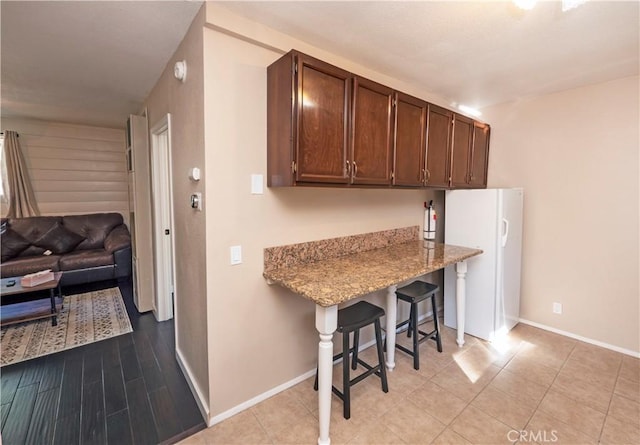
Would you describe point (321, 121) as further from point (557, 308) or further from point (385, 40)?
point (557, 308)

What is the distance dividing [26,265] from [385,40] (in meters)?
4.98

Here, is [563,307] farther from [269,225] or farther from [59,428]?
[59,428]

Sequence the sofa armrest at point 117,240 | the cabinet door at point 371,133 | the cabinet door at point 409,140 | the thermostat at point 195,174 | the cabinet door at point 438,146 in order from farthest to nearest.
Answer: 1. the sofa armrest at point 117,240
2. the cabinet door at point 438,146
3. the cabinet door at point 409,140
4. the cabinet door at point 371,133
5. the thermostat at point 195,174

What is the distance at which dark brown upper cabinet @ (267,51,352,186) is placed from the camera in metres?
1.63

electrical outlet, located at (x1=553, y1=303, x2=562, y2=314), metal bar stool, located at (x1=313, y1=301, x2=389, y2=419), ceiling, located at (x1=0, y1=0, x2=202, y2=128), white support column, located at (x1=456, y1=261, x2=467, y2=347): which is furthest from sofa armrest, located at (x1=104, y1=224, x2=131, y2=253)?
electrical outlet, located at (x1=553, y1=303, x2=562, y2=314)

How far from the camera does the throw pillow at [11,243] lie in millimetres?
3949

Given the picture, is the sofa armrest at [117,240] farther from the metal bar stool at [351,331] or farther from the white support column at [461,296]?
the white support column at [461,296]

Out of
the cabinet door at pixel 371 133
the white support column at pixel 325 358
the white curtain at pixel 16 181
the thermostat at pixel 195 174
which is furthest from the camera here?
the white curtain at pixel 16 181

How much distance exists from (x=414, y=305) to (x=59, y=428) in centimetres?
248

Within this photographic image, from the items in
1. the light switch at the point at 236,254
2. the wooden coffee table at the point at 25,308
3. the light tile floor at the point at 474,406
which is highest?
the light switch at the point at 236,254

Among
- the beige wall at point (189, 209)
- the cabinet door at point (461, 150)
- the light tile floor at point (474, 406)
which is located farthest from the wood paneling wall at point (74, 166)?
the cabinet door at point (461, 150)

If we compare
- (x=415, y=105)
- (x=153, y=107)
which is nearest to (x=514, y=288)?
(x=415, y=105)

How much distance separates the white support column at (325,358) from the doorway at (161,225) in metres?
1.90

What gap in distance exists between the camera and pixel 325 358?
1.57m
